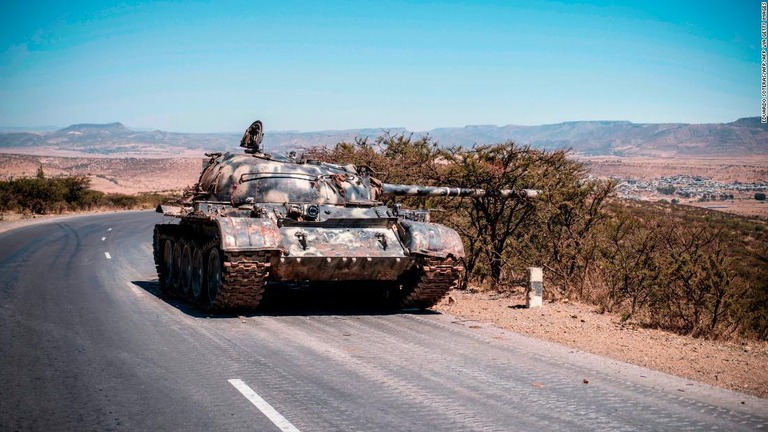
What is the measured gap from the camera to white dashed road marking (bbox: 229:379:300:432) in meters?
5.76

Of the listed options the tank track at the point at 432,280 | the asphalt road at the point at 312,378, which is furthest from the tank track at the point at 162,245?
the tank track at the point at 432,280

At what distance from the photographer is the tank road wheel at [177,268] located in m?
13.3

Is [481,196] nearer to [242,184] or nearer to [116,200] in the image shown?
[242,184]

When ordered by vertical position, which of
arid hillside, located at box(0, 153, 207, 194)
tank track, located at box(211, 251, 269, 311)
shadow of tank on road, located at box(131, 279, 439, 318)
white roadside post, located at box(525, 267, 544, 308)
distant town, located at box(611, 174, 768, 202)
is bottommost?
arid hillside, located at box(0, 153, 207, 194)

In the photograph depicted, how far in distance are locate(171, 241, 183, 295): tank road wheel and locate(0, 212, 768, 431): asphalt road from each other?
151cm

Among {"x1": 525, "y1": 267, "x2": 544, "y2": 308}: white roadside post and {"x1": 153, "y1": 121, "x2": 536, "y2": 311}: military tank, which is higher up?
{"x1": 153, "y1": 121, "x2": 536, "y2": 311}: military tank

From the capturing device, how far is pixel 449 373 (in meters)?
7.67

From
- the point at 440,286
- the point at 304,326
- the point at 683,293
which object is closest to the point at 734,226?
the point at 683,293

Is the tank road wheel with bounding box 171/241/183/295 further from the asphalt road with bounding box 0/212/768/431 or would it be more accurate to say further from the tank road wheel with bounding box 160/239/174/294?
the asphalt road with bounding box 0/212/768/431

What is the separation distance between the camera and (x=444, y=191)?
14.4 meters

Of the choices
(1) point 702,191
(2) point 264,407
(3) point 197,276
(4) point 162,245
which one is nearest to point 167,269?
(4) point 162,245

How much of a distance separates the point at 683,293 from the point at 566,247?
10.9 ft

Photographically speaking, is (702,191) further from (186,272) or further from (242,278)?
(242,278)

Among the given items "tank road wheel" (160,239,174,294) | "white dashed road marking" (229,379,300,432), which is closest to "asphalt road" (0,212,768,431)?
"white dashed road marking" (229,379,300,432)
